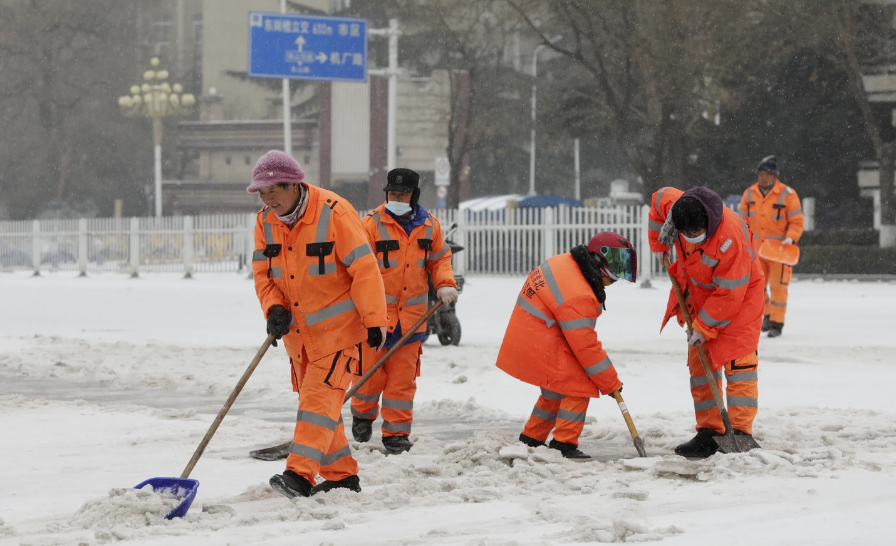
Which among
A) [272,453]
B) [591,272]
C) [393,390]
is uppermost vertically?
[591,272]

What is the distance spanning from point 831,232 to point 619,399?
84.3ft

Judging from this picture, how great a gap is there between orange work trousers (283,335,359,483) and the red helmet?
1.63 meters

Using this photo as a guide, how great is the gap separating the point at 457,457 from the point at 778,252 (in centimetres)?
757

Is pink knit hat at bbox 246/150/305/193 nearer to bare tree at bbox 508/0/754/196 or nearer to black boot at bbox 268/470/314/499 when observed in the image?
black boot at bbox 268/470/314/499

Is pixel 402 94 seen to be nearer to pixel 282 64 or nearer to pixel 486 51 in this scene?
pixel 486 51

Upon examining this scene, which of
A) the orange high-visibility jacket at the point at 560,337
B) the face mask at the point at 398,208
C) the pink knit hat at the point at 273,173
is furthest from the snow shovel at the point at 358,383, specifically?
the pink knit hat at the point at 273,173

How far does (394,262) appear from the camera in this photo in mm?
7195

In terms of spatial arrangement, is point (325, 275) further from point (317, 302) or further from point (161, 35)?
point (161, 35)

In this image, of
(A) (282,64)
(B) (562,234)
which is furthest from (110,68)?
(B) (562,234)

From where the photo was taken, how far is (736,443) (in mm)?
6547

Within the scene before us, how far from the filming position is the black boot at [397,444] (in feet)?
22.4

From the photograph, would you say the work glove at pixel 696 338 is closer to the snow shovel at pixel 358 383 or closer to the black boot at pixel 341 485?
the snow shovel at pixel 358 383

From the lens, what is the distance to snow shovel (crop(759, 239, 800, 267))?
12773 millimetres

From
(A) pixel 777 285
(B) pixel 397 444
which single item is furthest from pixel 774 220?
(B) pixel 397 444
